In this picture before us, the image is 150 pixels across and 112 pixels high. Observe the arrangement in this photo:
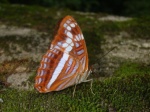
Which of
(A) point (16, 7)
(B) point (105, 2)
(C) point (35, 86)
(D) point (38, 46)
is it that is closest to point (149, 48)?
(D) point (38, 46)

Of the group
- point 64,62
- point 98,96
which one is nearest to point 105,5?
point 64,62

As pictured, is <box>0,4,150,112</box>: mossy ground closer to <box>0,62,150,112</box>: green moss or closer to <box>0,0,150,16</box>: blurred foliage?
<box>0,62,150,112</box>: green moss

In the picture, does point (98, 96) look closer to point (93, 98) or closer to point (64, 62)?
point (93, 98)

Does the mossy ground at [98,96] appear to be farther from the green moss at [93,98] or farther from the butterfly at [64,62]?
the butterfly at [64,62]

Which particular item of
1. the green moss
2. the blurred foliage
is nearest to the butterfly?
the green moss

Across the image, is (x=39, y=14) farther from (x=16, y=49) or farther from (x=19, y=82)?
(x=19, y=82)

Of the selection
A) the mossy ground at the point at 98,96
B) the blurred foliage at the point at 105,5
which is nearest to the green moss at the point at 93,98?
the mossy ground at the point at 98,96
